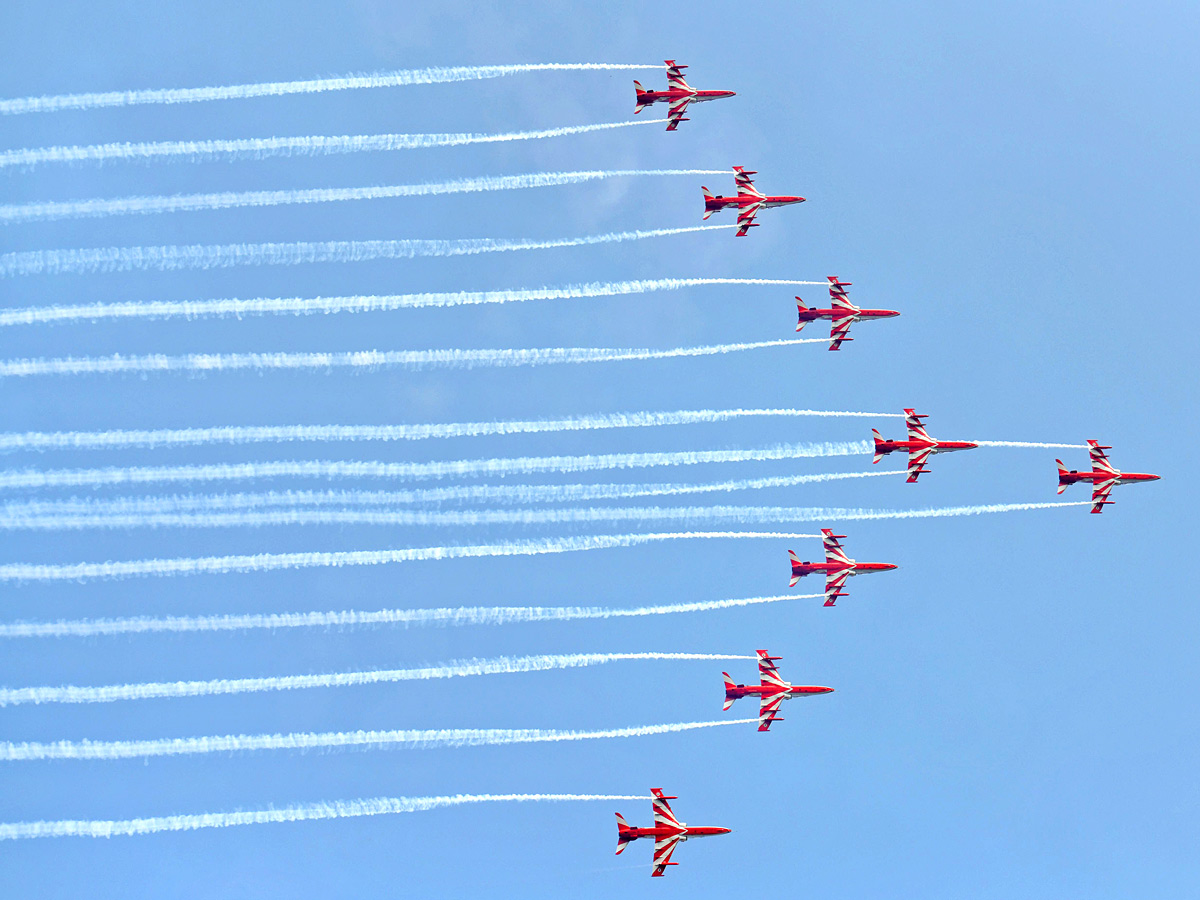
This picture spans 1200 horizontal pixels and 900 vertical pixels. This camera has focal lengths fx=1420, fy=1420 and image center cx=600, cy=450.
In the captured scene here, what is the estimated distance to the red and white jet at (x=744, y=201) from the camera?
9219 centimetres

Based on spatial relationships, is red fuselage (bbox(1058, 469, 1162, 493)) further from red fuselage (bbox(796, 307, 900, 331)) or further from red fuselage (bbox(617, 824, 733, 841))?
red fuselage (bbox(617, 824, 733, 841))

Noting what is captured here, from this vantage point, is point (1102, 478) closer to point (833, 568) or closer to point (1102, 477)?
point (1102, 477)

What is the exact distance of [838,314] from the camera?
305 feet

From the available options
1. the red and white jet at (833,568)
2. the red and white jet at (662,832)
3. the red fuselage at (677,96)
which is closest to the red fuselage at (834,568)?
the red and white jet at (833,568)

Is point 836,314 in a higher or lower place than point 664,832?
higher

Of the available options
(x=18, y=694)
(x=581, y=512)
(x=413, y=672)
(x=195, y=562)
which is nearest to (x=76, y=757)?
(x=18, y=694)

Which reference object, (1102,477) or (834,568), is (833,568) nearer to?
(834,568)

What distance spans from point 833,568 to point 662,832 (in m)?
20.2

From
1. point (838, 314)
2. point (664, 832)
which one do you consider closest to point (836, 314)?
point (838, 314)

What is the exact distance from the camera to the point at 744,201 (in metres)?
93.1

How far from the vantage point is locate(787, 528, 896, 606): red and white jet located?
91375mm

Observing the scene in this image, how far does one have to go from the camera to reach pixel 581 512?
3184 inches

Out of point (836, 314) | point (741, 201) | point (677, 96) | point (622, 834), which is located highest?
point (677, 96)

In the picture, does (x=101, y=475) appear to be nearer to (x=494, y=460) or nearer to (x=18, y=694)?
(x=18, y=694)
